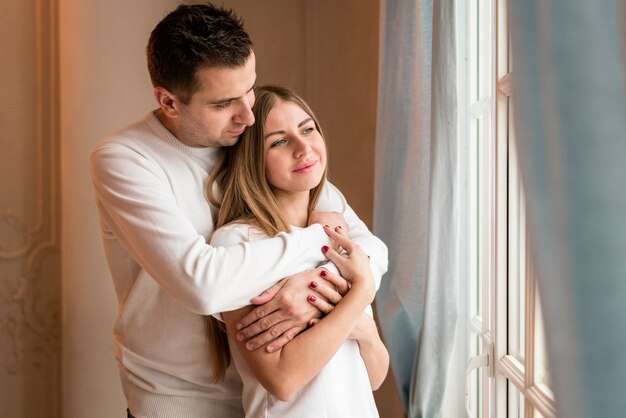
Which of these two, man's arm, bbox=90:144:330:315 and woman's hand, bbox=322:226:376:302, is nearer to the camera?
man's arm, bbox=90:144:330:315

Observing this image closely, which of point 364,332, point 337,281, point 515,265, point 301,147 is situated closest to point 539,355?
point 515,265

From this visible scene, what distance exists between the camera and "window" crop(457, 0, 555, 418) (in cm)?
159

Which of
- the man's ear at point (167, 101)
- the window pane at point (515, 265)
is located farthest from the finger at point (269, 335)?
the window pane at point (515, 265)

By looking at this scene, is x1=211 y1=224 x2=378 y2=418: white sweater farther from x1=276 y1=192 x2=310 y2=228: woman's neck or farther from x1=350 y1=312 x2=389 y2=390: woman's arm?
x1=276 y1=192 x2=310 y2=228: woman's neck

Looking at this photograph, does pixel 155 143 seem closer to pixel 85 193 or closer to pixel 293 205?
pixel 293 205

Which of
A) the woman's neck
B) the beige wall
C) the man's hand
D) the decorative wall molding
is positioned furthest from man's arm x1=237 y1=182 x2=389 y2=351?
the decorative wall molding

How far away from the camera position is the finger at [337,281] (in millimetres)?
1466

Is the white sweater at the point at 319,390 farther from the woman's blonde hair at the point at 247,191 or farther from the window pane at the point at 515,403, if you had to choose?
the window pane at the point at 515,403

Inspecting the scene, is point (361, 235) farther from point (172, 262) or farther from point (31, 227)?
point (31, 227)

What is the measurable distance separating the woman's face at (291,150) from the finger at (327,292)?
0.29m

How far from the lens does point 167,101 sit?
5.30 feet

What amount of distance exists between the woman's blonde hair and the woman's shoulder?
0.02 m

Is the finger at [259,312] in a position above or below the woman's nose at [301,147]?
below

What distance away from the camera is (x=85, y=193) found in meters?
3.04
